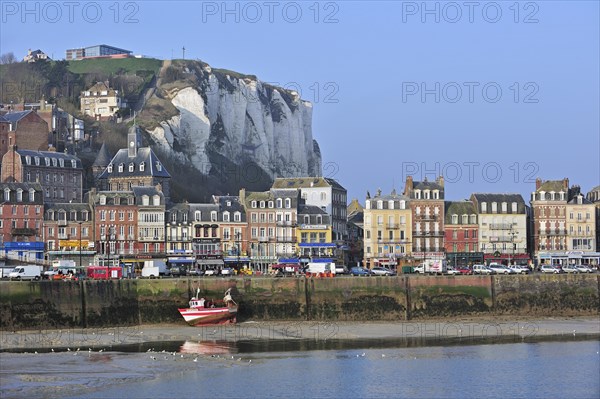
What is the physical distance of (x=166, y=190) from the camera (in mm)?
115000

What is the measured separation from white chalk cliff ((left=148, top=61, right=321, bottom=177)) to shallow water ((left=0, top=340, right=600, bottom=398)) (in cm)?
8379

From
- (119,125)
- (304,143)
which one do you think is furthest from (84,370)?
(304,143)

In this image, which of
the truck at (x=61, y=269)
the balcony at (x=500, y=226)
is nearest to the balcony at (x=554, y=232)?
the balcony at (x=500, y=226)

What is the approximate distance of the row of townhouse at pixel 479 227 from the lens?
101 meters

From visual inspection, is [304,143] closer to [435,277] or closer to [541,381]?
[435,277]

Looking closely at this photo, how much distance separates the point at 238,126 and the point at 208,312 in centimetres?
9622

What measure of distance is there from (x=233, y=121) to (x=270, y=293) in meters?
91.4

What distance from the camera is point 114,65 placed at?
6545 inches

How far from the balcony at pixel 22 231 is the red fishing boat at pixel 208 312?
31.9 meters

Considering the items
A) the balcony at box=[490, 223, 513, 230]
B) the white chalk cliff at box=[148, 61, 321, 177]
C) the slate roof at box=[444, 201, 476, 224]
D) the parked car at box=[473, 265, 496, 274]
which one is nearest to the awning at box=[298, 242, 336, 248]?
the slate roof at box=[444, 201, 476, 224]

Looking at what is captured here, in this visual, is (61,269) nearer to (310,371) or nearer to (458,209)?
(458,209)

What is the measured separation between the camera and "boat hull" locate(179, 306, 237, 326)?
6688cm

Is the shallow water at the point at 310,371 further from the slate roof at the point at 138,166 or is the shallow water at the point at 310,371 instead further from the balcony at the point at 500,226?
the slate roof at the point at 138,166

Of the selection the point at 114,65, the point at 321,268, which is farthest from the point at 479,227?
the point at 114,65
